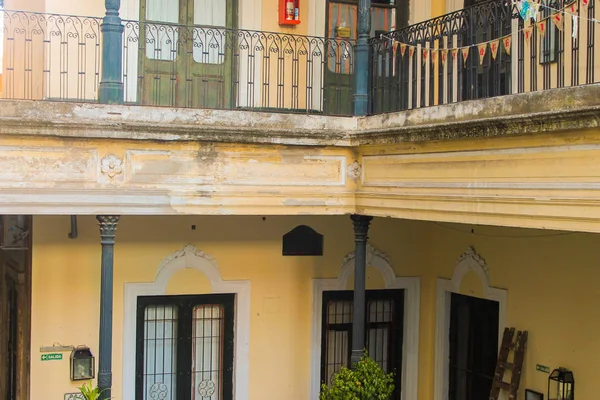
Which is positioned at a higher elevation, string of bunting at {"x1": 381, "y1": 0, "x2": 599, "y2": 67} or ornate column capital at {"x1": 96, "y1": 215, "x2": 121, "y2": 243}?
string of bunting at {"x1": 381, "y1": 0, "x2": 599, "y2": 67}

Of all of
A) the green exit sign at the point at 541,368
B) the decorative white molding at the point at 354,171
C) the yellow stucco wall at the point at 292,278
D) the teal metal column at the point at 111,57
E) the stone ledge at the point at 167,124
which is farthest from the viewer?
the decorative white molding at the point at 354,171

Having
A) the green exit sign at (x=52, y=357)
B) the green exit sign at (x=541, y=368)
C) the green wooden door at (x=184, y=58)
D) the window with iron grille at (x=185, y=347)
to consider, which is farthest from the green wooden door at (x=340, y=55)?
the green exit sign at (x=52, y=357)

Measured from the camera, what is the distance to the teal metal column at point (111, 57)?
8.08 m

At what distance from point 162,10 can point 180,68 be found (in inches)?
27.6

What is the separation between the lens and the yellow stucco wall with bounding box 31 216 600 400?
28.5 ft

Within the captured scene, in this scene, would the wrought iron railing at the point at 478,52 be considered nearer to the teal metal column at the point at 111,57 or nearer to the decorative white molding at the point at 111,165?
the teal metal column at the point at 111,57

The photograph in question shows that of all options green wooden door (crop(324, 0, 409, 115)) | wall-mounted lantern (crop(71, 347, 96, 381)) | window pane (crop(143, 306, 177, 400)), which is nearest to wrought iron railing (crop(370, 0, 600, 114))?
green wooden door (crop(324, 0, 409, 115))

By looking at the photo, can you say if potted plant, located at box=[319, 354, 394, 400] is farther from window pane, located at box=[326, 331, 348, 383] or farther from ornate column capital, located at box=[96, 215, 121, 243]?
ornate column capital, located at box=[96, 215, 121, 243]

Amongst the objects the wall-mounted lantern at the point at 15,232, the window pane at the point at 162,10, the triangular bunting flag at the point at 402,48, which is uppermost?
the window pane at the point at 162,10

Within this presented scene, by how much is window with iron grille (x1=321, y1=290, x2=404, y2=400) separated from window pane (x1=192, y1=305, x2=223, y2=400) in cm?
133

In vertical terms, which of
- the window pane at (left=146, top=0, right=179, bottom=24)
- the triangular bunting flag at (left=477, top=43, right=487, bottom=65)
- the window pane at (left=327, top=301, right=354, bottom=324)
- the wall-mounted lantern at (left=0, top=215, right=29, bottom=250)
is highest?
the window pane at (left=146, top=0, right=179, bottom=24)

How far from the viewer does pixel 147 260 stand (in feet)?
32.3

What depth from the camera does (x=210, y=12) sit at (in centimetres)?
1006

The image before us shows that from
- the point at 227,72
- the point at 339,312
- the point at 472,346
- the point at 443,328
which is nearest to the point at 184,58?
the point at 227,72
